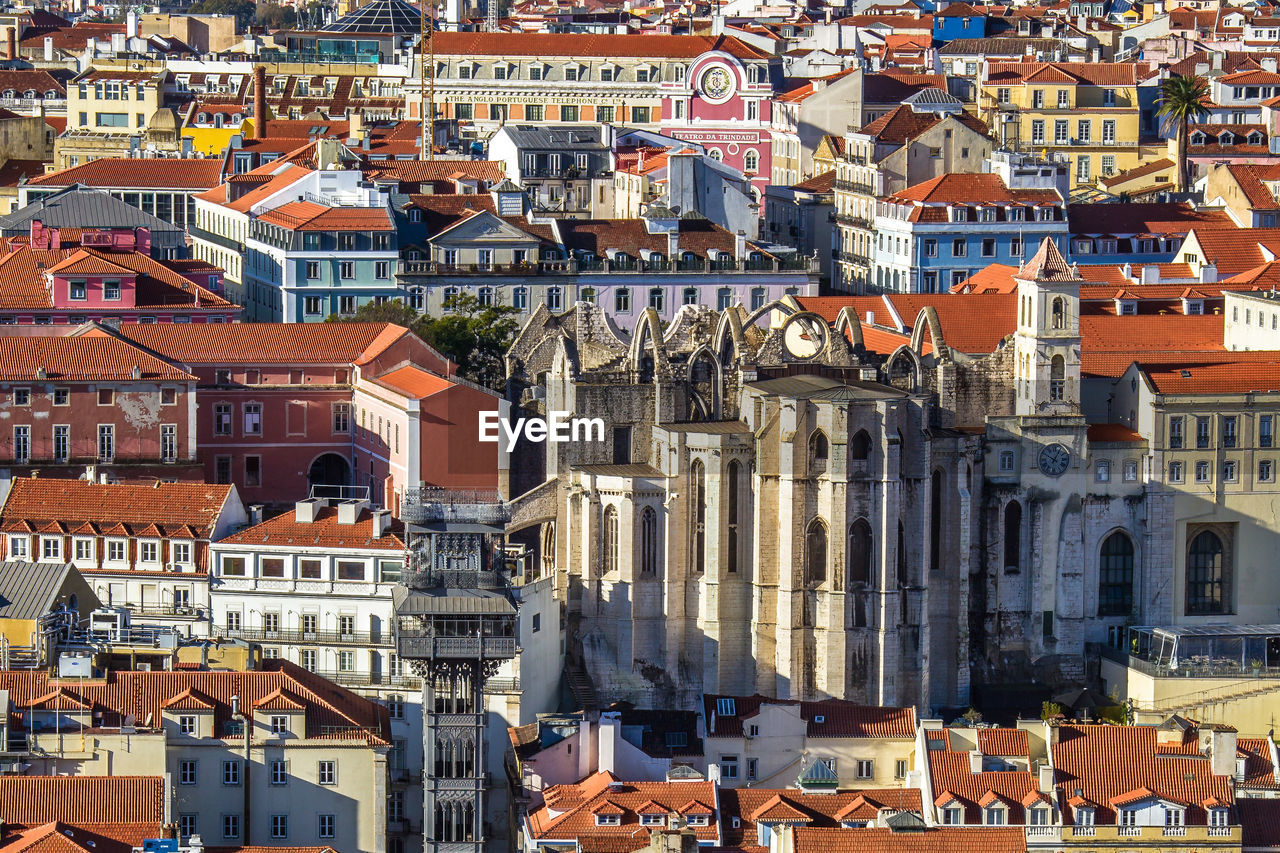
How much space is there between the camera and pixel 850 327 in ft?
437

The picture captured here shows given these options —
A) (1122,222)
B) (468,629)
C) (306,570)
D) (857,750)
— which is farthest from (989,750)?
(1122,222)

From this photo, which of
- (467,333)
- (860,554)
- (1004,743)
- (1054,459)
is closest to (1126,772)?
(1004,743)

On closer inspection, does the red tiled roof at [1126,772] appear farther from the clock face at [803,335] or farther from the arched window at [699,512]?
the clock face at [803,335]

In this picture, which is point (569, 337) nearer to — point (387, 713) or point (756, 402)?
point (756, 402)

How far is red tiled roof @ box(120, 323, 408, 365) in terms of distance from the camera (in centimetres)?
14462

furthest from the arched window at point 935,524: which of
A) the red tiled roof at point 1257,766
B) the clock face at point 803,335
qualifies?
the red tiled roof at point 1257,766

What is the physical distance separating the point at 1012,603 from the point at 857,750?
1378 centimetres

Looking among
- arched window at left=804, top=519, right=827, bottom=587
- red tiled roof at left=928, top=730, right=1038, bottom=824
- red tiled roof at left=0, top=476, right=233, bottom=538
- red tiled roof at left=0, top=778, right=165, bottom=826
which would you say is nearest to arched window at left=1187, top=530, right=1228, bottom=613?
arched window at left=804, top=519, right=827, bottom=587

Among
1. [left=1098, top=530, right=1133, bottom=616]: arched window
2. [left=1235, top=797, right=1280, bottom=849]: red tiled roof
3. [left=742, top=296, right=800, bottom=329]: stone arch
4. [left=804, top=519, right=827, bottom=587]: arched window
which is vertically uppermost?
[left=742, top=296, right=800, bottom=329]: stone arch

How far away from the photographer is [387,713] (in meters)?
118

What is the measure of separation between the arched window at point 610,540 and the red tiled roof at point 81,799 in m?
22.4

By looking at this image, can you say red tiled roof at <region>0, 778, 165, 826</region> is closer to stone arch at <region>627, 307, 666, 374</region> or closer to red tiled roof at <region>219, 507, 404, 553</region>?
red tiled roof at <region>219, 507, 404, 553</region>

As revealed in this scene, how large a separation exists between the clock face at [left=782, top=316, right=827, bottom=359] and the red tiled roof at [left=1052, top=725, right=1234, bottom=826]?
2380 centimetres

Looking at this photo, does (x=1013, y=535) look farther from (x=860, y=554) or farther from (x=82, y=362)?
(x=82, y=362)
